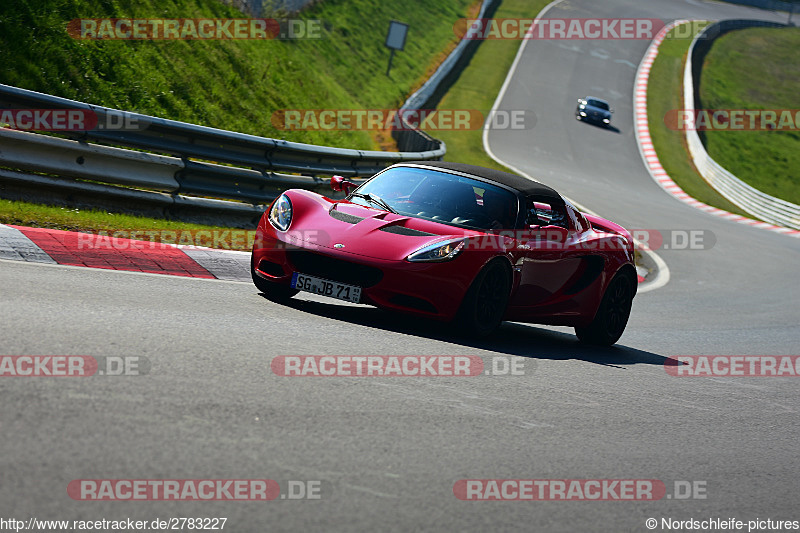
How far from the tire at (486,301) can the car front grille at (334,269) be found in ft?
2.28

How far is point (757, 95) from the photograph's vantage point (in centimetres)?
5472

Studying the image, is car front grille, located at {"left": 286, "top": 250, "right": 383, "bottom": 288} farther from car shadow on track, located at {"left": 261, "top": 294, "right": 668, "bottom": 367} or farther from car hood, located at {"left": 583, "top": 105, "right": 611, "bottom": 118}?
car hood, located at {"left": 583, "top": 105, "right": 611, "bottom": 118}

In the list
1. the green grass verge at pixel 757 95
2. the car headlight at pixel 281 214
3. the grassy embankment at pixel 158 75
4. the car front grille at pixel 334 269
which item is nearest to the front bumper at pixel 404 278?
the car front grille at pixel 334 269

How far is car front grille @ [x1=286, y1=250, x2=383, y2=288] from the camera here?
7.38 metres

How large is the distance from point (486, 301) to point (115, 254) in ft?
10.4

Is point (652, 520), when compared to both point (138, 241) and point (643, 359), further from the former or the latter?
point (138, 241)

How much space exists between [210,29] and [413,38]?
93.8 ft

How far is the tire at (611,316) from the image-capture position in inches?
367

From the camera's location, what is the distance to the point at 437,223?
26.0ft

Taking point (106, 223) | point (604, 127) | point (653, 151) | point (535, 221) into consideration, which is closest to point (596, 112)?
point (604, 127)

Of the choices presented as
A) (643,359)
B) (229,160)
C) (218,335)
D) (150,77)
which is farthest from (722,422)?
(150,77)

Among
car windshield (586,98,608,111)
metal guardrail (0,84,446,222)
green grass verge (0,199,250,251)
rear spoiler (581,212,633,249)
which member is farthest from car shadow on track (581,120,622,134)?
rear spoiler (581,212,633,249)

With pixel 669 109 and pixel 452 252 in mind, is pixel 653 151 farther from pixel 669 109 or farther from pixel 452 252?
pixel 452 252

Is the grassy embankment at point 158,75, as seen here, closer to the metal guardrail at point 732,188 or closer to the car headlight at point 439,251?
the car headlight at point 439,251
